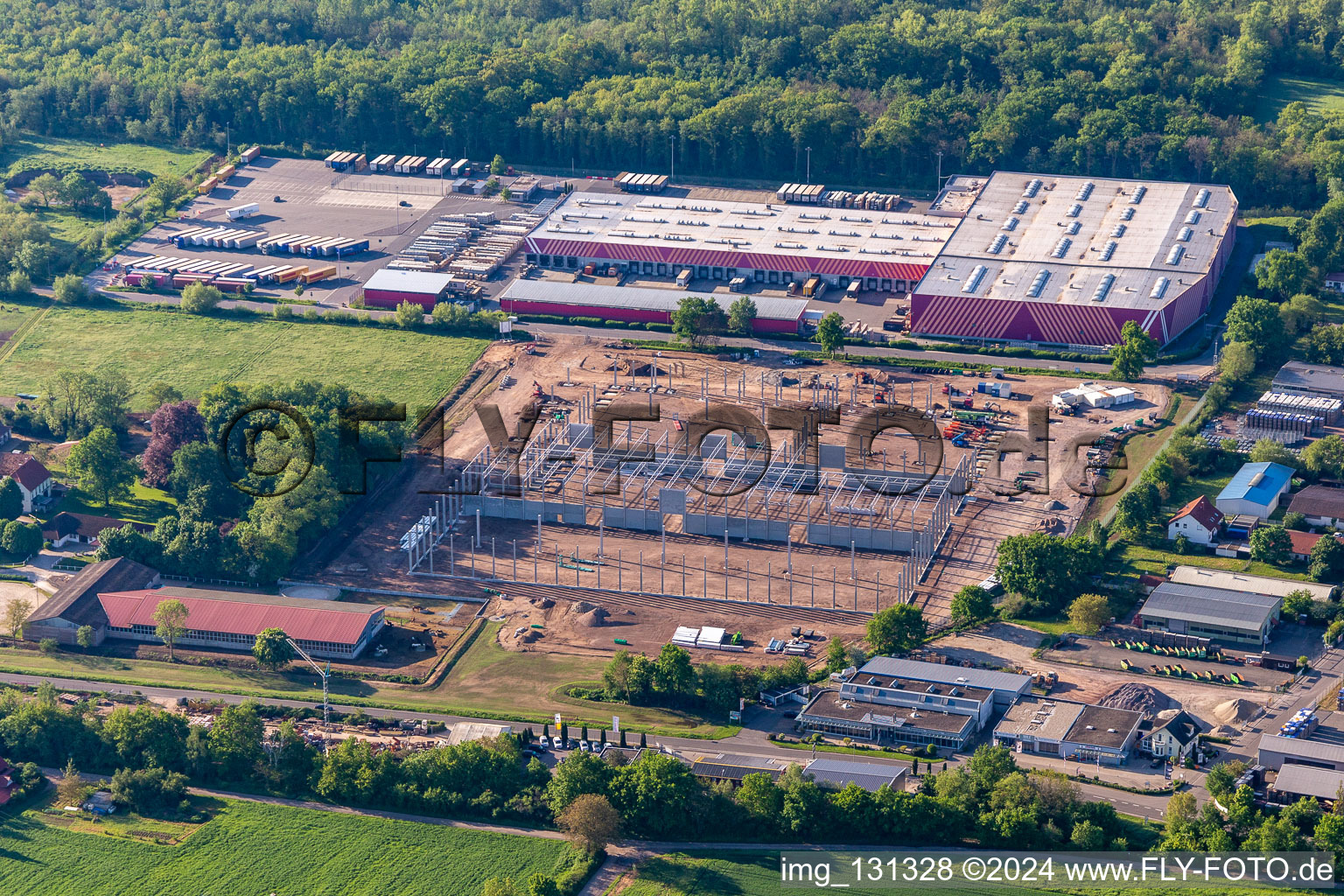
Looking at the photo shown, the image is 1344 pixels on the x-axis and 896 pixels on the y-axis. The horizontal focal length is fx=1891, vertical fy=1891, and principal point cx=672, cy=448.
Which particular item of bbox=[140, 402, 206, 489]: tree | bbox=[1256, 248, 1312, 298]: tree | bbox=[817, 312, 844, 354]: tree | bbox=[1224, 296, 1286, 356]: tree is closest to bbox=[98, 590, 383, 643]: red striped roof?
bbox=[140, 402, 206, 489]: tree

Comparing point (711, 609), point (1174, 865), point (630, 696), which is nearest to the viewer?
point (1174, 865)

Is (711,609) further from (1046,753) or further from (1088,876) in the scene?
(1088,876)

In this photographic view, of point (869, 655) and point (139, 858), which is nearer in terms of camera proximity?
point (139, 858)

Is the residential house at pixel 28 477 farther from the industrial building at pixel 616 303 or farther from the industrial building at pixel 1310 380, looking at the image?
the industrial building at pixel 1310 380

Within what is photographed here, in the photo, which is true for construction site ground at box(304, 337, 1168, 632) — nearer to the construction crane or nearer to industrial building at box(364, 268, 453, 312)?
the construction crane

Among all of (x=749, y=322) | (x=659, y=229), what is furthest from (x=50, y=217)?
(x=749, y=322)

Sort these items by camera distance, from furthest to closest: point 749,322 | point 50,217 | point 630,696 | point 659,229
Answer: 1. point 50,217
2. point 659,229
3. point 749,322
4. point 630,696

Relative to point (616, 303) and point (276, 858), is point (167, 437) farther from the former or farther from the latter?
point (276, 858)
